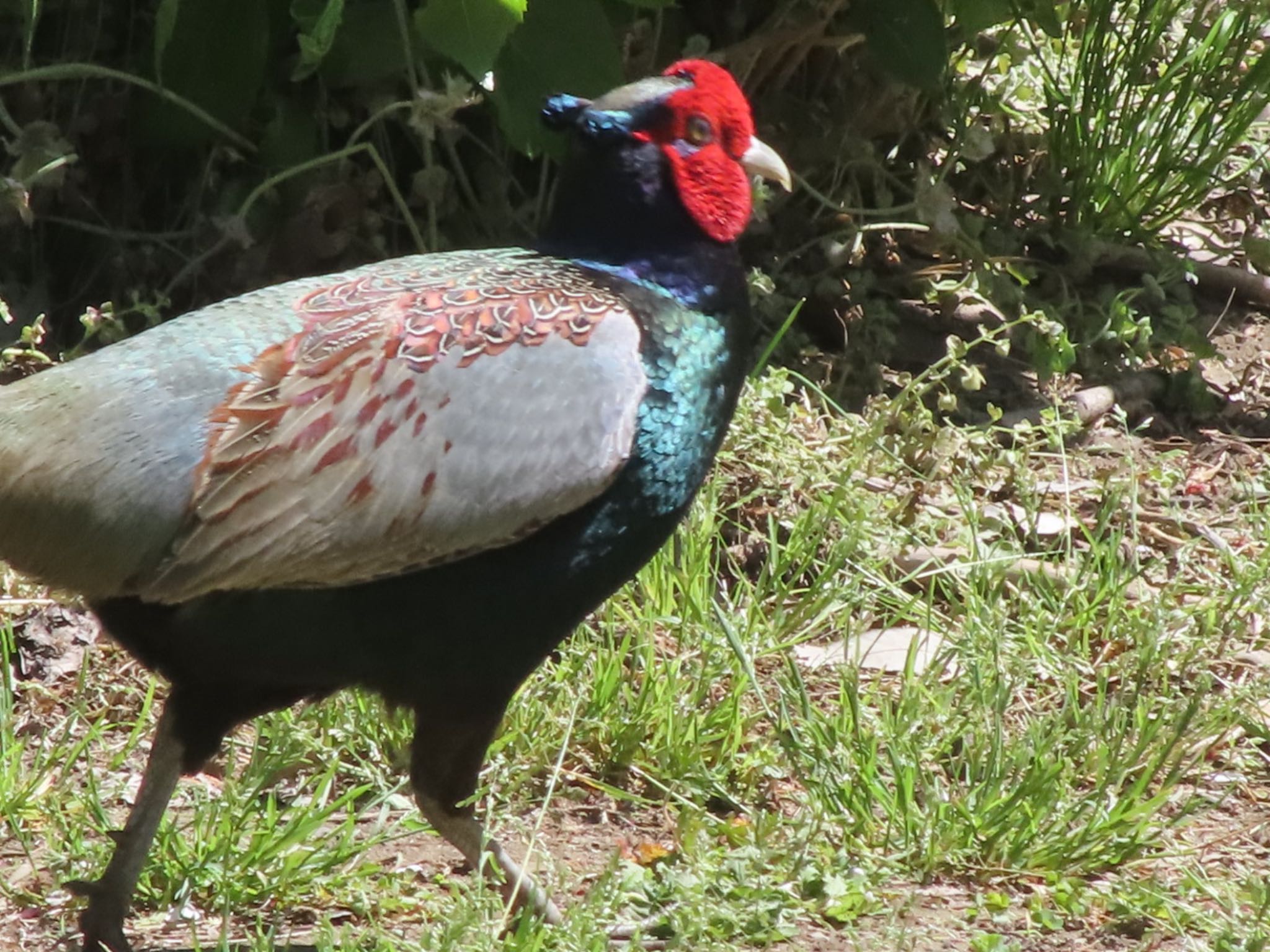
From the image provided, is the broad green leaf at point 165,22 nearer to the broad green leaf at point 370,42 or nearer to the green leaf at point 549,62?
the broad green leaf at point 370,42

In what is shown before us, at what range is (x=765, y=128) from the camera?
5820 millimetres

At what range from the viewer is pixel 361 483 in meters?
3.11

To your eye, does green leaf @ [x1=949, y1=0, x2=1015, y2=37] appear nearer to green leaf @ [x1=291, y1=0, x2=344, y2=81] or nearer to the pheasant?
green leaf @ [x1=291, y1=0, x2=344, y2=81]

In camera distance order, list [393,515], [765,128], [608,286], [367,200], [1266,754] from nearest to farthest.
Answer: [393,515] < [608,286] < [1266,754] < [367,200] < [765,128]

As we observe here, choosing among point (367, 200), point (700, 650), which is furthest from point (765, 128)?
point (700, 650)

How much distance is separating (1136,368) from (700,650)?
232 centimetres

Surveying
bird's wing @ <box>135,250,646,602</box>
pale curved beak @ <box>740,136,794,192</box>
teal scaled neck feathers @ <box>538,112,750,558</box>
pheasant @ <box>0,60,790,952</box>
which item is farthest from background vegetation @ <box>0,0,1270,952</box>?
pale curved beak @ <box>740,136,794,192</box>

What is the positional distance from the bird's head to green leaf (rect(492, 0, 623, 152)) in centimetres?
117

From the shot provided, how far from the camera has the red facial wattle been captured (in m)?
3.42

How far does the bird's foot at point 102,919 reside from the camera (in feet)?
11.0

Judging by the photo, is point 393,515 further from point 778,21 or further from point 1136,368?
point 1136,368

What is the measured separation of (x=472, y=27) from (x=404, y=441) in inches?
61.8

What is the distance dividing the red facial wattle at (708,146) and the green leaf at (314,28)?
1.19 meters

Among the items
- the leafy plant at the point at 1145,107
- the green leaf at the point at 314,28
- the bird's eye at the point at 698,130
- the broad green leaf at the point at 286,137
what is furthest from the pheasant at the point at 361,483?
the leafy plant at the point at 1145,107
